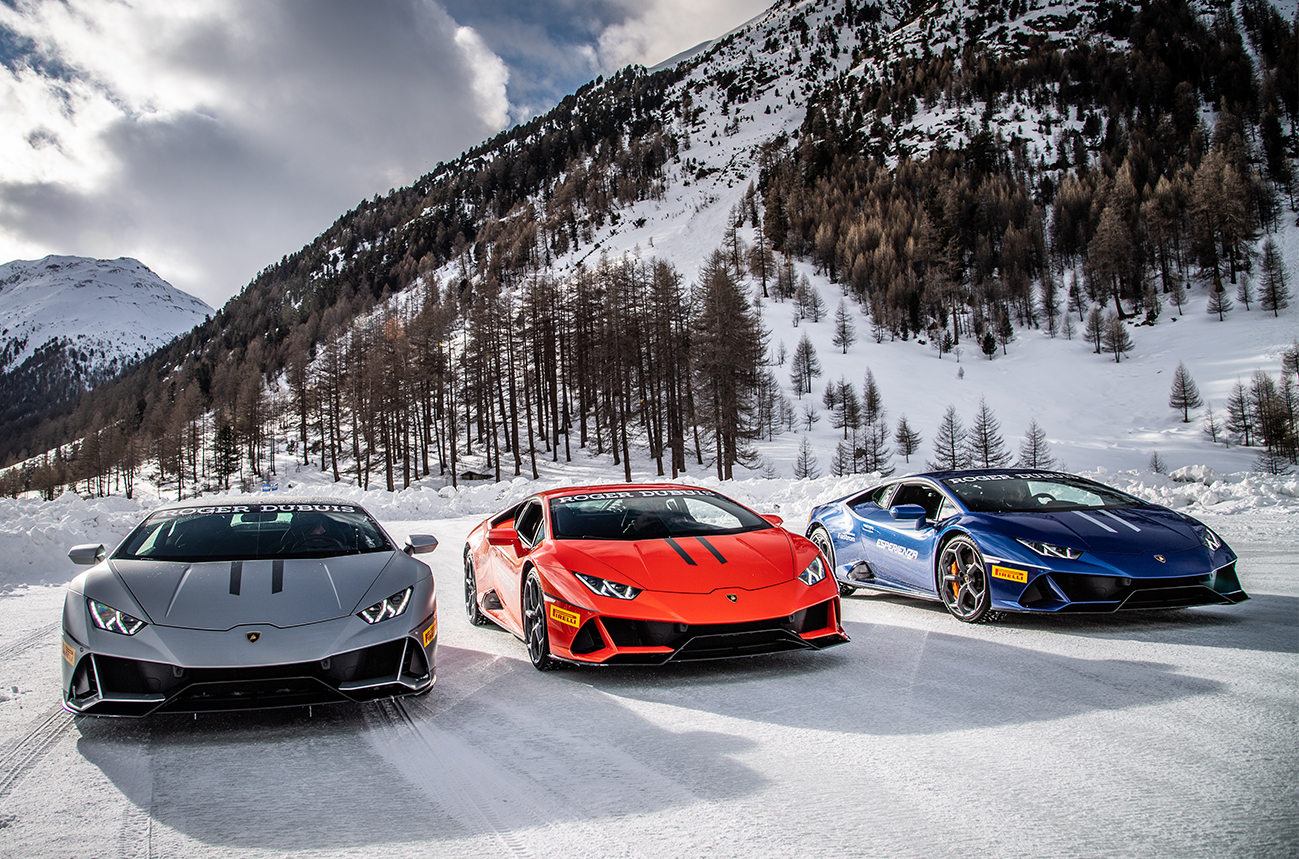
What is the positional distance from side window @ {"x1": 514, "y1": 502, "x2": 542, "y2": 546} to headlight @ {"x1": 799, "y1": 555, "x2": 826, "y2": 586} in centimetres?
214

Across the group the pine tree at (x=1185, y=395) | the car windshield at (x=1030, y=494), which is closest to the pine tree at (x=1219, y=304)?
the pine tree at (x=1185, y=395)

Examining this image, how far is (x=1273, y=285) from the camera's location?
70.8m

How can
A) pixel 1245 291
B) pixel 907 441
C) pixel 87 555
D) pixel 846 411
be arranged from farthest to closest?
pixel 1245 291, pixel 846 411, pixel 907 441, pixel 87 555

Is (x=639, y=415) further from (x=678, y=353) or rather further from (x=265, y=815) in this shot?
(x=265, y=815)

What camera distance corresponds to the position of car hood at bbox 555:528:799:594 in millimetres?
4660

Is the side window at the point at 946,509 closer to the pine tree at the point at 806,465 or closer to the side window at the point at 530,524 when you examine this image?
the side window at the point at 530,524

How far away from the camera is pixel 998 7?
7746 inches

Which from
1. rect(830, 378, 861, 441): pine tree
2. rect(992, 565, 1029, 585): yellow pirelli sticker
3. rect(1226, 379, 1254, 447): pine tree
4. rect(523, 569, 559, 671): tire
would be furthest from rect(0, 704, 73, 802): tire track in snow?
rect(1226, 379, 1254, 447): pine tree

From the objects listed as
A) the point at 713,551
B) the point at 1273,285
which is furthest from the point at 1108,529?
the point at 1273,285

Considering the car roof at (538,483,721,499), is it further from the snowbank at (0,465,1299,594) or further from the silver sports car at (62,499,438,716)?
the snowbank at (0,465,1299,594)

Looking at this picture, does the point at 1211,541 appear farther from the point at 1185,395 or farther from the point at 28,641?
the point at 1185,395

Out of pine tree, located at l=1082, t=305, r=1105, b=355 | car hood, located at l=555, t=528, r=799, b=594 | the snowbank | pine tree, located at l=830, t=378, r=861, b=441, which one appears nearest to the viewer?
car hood, located at l=555, t=528, r=799, b=594

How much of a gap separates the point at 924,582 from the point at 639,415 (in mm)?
35845

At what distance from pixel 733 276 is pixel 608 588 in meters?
39.9
